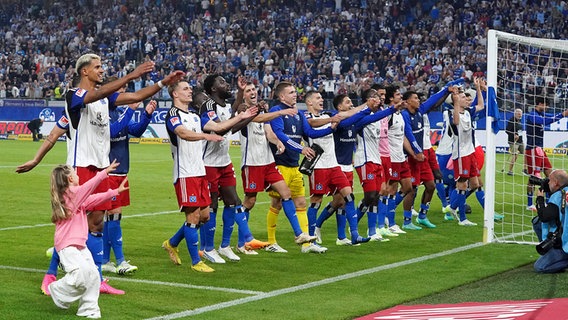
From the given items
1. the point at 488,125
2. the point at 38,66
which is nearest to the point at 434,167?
the point at 488,125

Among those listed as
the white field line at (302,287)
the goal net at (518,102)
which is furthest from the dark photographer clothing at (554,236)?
the goal net at (518,102)

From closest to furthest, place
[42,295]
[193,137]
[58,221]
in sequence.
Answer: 1. [58,221]
2. [42,295]
3. [193,137]

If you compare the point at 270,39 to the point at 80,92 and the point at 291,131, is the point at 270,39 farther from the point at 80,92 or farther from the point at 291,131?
the point at 80,92

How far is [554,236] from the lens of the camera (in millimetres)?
10742

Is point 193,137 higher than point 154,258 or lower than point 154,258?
higher

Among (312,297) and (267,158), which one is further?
(267,158)

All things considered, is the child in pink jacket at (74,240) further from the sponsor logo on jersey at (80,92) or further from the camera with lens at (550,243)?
the camera with lens at (550,243)

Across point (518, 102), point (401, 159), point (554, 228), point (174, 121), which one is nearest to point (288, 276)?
point (174, 121)

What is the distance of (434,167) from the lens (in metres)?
16.4

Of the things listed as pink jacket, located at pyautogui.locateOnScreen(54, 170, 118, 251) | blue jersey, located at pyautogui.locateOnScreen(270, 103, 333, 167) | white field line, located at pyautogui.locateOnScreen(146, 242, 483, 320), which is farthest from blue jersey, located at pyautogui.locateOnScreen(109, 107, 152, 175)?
white field line, located at pyautogui.locateOnScreen(146, 242, 483, 320)

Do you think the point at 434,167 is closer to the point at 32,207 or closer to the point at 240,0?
the point at 32,207

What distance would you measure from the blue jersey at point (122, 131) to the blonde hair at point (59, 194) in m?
2.45

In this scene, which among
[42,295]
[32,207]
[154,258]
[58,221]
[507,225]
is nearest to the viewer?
[58,221]

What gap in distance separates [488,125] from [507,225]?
359 cm
